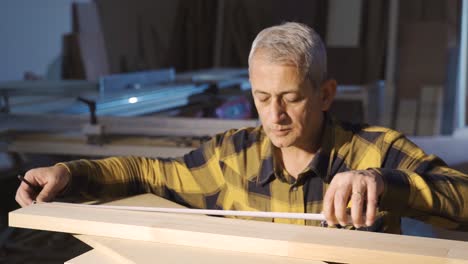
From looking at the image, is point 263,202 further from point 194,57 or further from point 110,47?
Answer: point 194,57

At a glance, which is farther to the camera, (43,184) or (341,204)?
(43,184)

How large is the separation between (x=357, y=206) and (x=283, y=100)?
54 centimetres

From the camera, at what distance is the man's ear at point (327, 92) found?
1.97 meters

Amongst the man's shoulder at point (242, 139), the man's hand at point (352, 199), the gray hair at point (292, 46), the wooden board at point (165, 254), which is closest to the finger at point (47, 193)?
the wooden board at point (165, 254)

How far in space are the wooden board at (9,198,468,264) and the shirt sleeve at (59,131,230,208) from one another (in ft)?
1.00

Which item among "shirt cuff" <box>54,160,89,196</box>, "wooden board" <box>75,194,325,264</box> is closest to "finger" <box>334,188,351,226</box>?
"wooden board" <box>75,194,325,264</box>

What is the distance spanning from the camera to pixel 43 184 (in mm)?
1877

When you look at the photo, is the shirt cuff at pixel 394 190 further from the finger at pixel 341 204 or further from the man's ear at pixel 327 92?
the man's ear at pixel 327 92

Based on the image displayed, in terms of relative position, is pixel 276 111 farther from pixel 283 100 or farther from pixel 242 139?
pixel 242 139

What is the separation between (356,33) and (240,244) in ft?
19.5

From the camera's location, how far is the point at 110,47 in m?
7.96

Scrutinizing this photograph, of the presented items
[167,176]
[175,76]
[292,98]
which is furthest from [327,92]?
[175,76]

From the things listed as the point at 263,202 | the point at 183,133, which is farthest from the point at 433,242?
the point at 183,133

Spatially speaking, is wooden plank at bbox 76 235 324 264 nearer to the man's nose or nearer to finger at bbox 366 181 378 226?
finger at bbox 366 181 378 226
